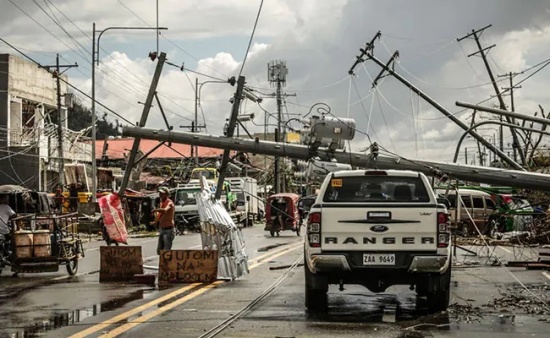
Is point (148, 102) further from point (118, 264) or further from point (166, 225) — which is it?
point (118, 264)

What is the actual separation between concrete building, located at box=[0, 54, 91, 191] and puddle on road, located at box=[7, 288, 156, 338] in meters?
38.8

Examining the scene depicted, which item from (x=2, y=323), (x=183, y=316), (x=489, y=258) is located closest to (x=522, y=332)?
(x=183, y=316)

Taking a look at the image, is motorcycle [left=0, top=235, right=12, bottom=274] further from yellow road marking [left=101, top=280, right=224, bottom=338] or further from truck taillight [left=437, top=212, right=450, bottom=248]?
truck taillight [left=437, top=212, right=450, bottom=248]

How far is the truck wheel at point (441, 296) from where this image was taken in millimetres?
12602

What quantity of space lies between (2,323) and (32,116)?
48.9 meters

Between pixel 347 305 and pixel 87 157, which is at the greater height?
pixel 87 157

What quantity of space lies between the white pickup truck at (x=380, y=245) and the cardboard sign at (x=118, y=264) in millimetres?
6100

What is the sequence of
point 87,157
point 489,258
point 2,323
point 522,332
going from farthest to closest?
point 87,157, point 489,258, point 2,323, point 522,332

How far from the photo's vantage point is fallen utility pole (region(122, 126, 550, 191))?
22.5 meters

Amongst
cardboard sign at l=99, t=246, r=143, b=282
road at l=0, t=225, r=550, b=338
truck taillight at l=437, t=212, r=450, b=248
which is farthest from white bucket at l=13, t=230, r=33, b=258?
truck taillight at l=437, t=212, r=450, b=248

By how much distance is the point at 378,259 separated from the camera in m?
12.5

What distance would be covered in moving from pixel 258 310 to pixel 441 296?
2569 mm

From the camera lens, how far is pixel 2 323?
11.5 m

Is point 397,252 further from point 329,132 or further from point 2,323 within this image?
point 329,132
